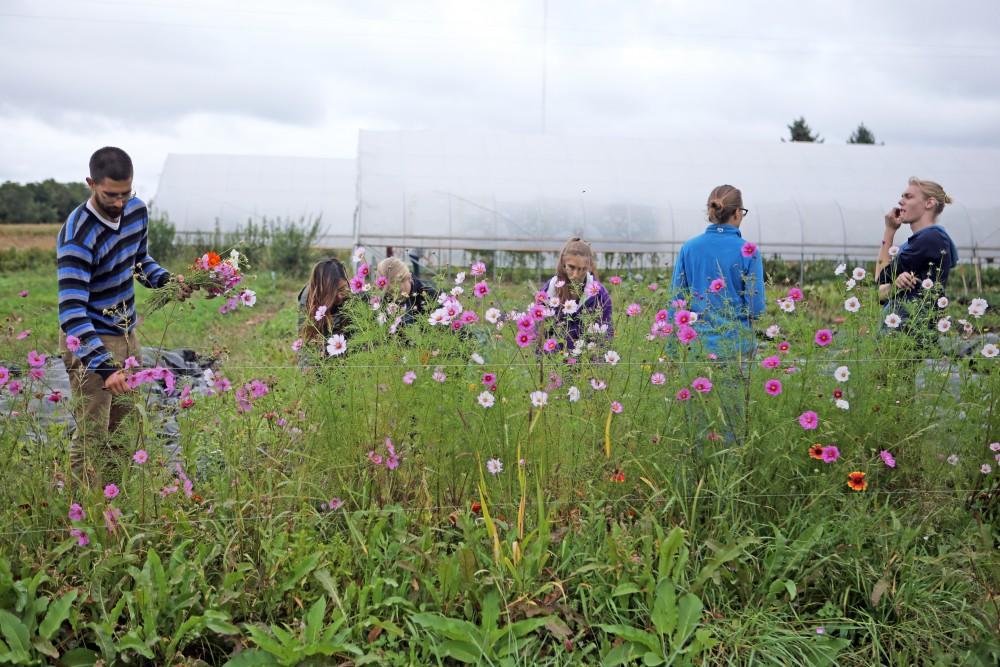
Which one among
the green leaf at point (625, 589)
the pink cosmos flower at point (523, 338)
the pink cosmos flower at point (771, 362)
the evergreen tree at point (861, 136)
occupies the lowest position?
the green leaf at point (625, 589)

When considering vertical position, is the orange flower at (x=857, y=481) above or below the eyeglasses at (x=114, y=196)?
below

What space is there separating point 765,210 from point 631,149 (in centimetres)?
235

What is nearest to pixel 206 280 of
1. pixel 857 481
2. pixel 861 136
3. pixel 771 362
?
pixel 771 362

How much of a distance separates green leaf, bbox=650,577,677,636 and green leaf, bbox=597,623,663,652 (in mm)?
35

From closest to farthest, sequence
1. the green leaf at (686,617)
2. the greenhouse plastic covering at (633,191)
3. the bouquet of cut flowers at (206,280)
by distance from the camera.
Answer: the green leaf at (686,617)
the bouquet of cut flowers at (206,280)
the greenhouse plastic covering at (633,191)

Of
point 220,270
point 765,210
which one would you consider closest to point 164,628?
point 220,270

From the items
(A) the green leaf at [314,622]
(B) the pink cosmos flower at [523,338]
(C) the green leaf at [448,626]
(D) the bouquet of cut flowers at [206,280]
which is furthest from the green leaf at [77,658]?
(B) the pink cosmos flower at [523,338]

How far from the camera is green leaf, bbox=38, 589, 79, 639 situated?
83.7 inches

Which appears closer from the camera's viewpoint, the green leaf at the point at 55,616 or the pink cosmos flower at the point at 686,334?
the green leaf at the point at 55,616

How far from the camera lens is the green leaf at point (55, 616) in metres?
2.12

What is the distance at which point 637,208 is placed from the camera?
12.1 m

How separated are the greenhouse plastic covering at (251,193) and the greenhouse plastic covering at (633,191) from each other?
11.7ft

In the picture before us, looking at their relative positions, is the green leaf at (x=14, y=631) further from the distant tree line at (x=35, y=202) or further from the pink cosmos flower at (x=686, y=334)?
the distant tree line at (x=35, y=202)

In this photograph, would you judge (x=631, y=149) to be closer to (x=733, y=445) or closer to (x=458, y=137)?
(x=458, y=137)
